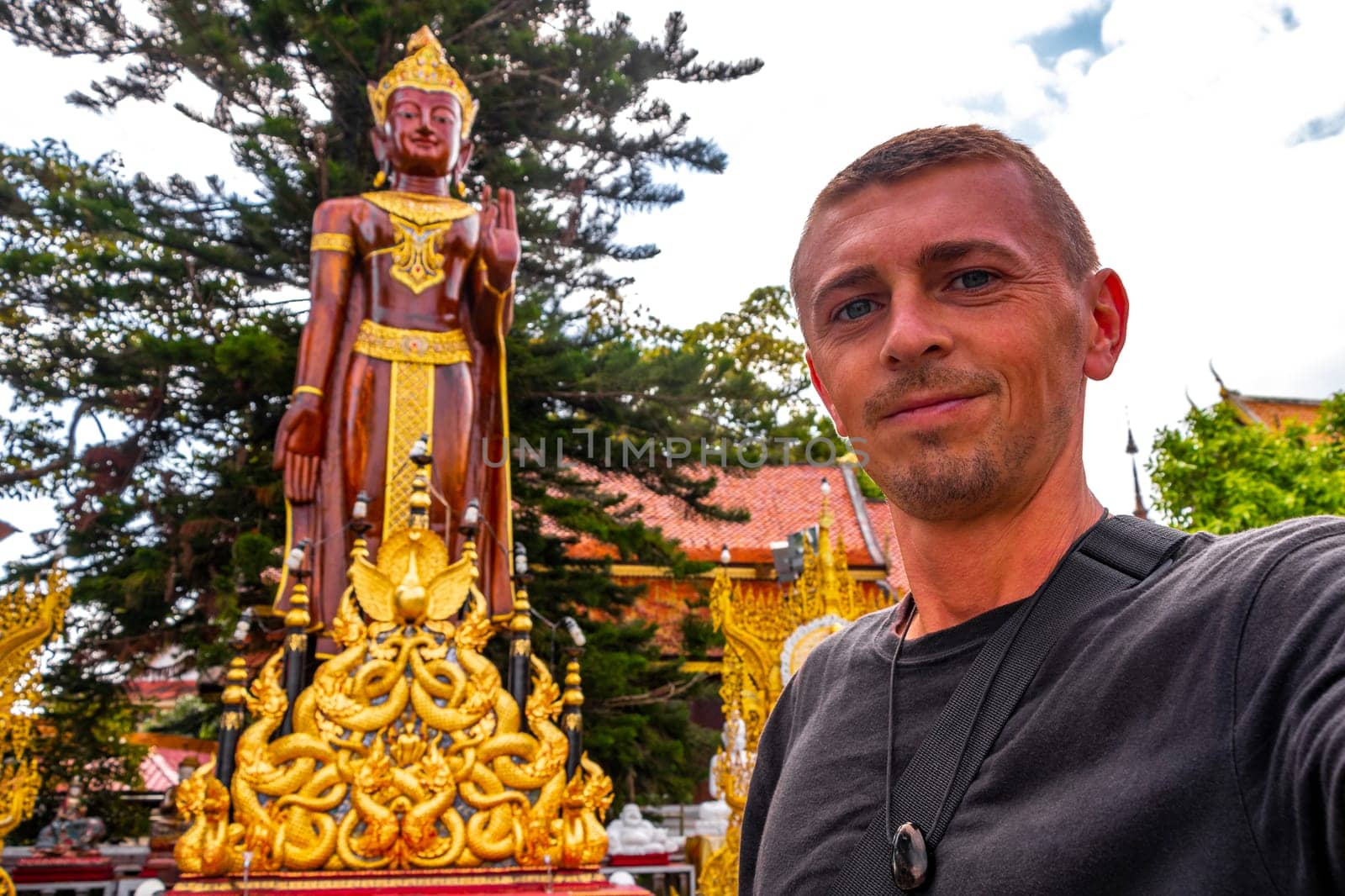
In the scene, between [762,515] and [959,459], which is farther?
[762,515]

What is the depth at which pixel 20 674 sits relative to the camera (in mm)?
5547

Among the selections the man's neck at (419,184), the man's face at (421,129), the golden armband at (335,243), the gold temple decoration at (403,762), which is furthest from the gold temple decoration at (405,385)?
the gold temple decoration at (403,762)

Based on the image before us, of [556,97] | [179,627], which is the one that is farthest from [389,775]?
[556,97]

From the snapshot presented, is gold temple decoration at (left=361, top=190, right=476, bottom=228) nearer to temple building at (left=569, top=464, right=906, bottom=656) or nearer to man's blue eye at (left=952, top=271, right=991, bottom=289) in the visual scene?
temple building at (left=569, top=464, right=906, bottom=656)

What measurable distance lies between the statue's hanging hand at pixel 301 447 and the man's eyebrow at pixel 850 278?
5.50 meters

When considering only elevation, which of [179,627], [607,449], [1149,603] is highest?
[607,449]

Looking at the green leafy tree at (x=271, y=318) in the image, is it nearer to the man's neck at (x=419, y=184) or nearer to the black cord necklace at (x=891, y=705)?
the man's neck at (x=419, y=184)

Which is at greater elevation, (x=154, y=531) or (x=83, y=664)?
(x=154, y=531)

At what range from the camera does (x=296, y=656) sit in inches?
180

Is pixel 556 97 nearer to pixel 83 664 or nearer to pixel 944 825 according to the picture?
pixel 83 664

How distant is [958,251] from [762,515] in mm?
16371

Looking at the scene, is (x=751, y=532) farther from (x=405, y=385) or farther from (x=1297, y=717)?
(x=1297, y=717)

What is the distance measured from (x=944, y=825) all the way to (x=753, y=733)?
208 inches

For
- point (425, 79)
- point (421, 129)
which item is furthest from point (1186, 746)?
point (425, 79)
